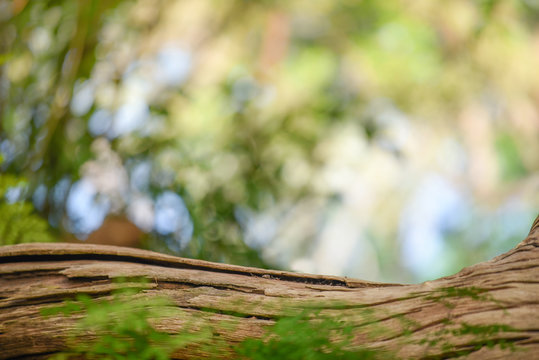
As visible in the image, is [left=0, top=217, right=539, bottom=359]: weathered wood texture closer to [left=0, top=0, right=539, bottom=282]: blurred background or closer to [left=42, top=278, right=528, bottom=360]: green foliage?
[left=42, top=278, right=528, bottom=360]: green foliage

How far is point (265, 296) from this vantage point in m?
0.48

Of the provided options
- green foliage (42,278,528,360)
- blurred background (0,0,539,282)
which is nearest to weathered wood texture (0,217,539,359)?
green foliage (42,278,528,360)

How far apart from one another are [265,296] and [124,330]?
0.13 meters

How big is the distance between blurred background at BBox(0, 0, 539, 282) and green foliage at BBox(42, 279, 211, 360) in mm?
259

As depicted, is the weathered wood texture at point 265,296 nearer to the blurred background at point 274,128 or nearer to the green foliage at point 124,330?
the green foliage at point 124,330

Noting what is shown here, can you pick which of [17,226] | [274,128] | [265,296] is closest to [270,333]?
[265,296]

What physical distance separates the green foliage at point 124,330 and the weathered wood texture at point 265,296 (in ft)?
0.04

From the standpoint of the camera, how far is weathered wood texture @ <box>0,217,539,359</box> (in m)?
0.41

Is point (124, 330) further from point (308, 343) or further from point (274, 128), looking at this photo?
point (274, 128)

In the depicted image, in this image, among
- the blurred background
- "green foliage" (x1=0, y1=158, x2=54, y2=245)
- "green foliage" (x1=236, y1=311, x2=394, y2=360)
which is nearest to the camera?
"green foliage" (x1=236, y1=311, x2=394, y2=360)

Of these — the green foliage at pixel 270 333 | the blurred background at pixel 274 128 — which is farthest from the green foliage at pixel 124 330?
the blurred background at pixel 274 128

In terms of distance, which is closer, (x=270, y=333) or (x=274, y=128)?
(x=270, y=333)

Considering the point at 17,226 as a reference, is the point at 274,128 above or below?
above

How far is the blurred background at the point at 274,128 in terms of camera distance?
107cm
